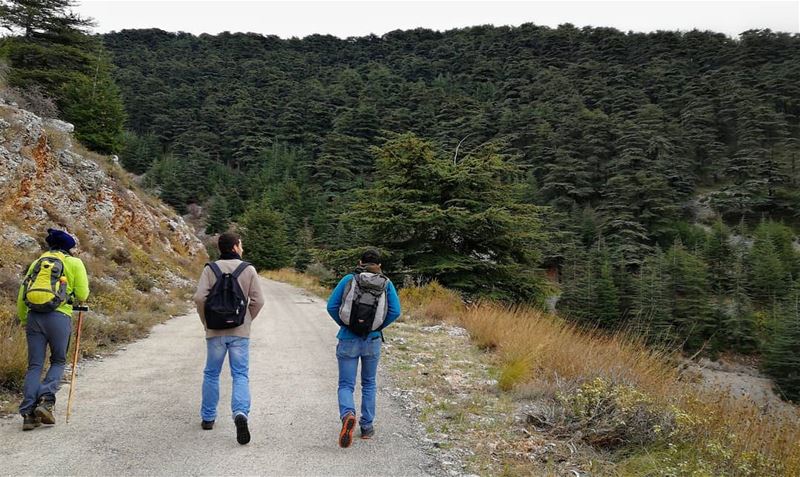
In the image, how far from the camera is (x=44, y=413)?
4.48 meters

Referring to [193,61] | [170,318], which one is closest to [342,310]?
[170,318]

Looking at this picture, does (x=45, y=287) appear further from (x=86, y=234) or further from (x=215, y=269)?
(x=86, y=234)

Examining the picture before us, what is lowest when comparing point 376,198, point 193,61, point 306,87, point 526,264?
point 526,264

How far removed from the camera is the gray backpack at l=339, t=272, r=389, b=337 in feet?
14.6

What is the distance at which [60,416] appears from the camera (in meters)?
4.91

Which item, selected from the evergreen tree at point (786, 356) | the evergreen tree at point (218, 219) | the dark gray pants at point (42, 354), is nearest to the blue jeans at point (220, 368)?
the dark gray pants at point (42, 354)

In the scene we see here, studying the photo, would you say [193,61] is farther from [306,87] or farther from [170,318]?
[170,318]

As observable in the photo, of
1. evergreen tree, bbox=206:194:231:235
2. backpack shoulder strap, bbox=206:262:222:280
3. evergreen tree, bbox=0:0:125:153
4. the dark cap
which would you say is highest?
evergreen tree, bbox=0:0:125:153

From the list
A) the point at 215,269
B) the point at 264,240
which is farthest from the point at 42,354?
the point at 264,240

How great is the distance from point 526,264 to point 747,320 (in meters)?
30.3

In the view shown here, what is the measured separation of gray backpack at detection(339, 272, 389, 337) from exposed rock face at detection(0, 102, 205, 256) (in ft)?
39.5

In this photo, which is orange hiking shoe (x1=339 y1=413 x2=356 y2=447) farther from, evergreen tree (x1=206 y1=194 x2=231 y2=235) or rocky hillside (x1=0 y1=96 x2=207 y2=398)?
evergreen tree (x1=206 y1=194 x2=231 y2=235)

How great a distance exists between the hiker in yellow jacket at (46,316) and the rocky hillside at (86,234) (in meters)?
0.72

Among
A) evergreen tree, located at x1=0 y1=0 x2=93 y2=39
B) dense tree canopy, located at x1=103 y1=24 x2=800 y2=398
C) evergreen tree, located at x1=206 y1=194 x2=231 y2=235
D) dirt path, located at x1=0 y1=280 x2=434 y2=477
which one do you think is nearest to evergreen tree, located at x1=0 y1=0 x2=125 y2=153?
evergreen tree, located at x1=0 y1=0 x2=93 y2=39
